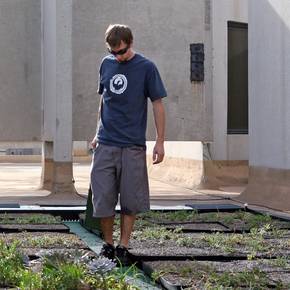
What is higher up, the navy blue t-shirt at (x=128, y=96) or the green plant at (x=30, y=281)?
the navy blue t-shirt at (x=128, y=96)

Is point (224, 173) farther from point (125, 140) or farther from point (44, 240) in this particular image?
point (125, 140)

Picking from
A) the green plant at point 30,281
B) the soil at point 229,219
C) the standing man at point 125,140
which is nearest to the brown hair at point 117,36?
the standing man at point 125,140

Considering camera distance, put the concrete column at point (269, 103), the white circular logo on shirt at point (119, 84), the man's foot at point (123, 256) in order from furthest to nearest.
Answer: the concrete column at point (269, 103), the white circular logo on shirt at point (119, 84), the man's foot at point (123, 256)

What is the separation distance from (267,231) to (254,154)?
4.02 meters

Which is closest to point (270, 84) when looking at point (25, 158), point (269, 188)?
point (269, 188)

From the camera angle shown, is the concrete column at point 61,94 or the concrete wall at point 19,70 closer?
the concrete column at point 61,94

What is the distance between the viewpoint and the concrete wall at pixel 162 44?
12.3m

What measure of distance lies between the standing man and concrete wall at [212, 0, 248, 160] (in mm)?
8471

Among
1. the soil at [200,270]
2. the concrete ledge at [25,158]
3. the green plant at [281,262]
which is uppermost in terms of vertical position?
the soil at [200,270]

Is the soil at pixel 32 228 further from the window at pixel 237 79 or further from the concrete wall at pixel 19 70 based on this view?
the window at pixel 237 79

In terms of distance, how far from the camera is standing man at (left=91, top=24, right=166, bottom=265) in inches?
196

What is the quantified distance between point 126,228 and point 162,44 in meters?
8.00

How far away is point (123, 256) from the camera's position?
15.6 feet

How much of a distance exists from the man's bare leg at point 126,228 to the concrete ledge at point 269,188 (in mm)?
4175
